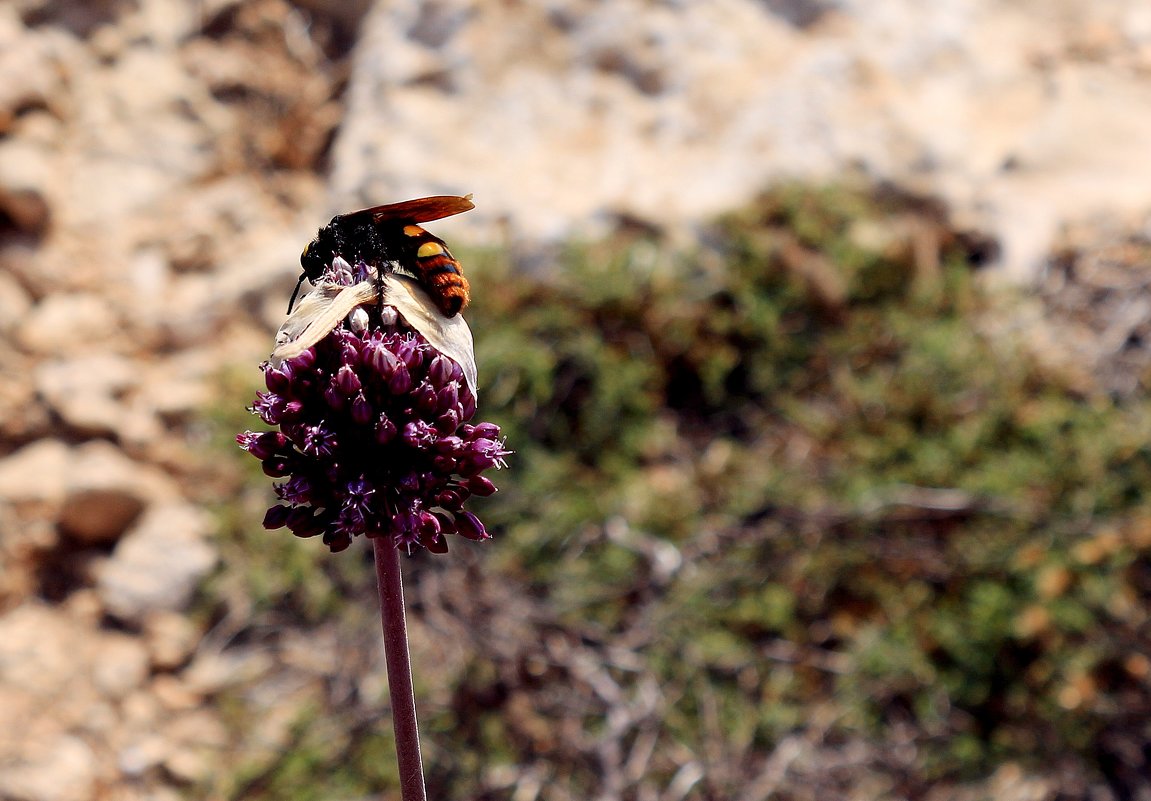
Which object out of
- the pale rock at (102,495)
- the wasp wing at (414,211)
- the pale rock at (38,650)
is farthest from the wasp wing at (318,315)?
the pale rock at (102,495)

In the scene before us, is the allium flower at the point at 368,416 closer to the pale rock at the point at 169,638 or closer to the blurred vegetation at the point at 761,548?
the blurred vegetation at the point at 761,548

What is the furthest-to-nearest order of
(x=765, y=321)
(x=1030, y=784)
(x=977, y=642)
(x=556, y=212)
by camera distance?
(x=556, y=212), (x=765, y=321), (x=977, y=642), (x=1030, y=784)

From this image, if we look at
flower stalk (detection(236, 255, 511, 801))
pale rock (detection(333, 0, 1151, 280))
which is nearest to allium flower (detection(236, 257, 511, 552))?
flower stalk (detection(236, 255, 511, 801))

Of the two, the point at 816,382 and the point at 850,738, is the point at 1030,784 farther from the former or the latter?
the point at 816,382

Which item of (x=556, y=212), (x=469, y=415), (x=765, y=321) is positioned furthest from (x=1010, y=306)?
(x=469, y=415)

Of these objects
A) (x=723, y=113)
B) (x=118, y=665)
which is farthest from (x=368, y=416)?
(x=723, y=113)

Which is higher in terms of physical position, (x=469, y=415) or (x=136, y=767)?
(x=469, y=415)
